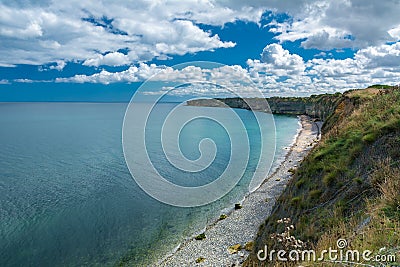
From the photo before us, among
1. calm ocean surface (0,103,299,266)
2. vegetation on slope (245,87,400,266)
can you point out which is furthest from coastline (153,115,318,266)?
vegetation on slope (245,87,400,266)

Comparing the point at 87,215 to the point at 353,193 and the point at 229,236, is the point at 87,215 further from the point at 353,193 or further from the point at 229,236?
the point at 353,193

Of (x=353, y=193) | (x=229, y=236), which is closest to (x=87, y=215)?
(x=229, y=236)

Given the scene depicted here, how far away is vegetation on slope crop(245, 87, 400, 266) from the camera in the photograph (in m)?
7.65

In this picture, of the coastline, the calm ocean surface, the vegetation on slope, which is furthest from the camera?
the calm ocean surface

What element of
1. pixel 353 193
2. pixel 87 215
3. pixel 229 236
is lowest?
pixel 87 215

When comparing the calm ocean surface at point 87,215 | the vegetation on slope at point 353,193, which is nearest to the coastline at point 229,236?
the calm ocean surface at point 87,215

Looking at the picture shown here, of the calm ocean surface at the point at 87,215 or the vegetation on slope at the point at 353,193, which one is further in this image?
the calm ocean surface at the point at 87,215

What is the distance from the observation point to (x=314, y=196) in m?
13.3

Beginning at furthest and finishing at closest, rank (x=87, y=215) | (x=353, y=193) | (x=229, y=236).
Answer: (x=87, y=215) → (x=229, y=236) → (x=353, y=193)

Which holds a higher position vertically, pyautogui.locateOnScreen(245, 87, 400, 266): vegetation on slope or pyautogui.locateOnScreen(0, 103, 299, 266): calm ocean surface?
pyautogui.locateOnScreen(245, 87, 400, 266): vegetation on slope

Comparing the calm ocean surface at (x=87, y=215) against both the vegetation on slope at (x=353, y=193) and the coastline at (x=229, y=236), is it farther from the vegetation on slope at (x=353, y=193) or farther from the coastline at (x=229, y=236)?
the vegetation on slope at (x=353, y=193)

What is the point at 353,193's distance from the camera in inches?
439

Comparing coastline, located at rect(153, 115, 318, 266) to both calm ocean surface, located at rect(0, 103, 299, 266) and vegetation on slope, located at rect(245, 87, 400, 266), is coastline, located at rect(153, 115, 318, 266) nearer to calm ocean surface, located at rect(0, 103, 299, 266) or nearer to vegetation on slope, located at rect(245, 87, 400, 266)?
calm ocean surface, located at rect(0, 103, 299, 266)

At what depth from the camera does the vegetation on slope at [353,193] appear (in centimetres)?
765
